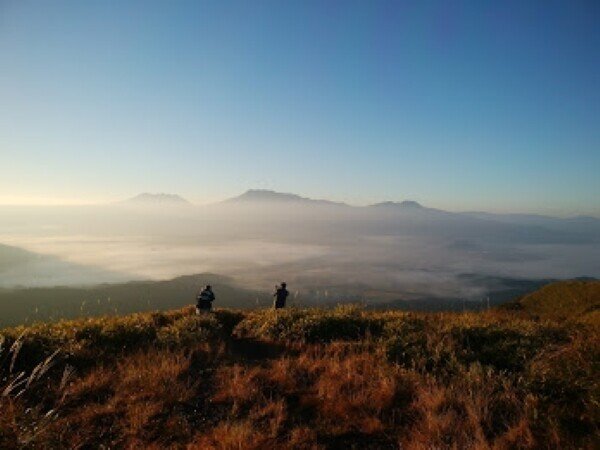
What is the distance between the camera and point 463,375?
7.18 m

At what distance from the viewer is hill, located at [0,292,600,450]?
5176mm

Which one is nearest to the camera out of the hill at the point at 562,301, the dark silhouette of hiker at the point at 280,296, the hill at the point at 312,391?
the hill at the point at 312,391

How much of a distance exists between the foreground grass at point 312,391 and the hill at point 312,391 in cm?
2

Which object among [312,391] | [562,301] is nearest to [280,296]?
[312,391]

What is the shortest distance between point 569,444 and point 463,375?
98.6 inches

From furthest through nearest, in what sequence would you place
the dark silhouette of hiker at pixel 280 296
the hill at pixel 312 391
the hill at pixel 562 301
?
the dark silhouette of hiker at pixel 280 296 → the hill at pixel 562 301 → the hill at pixel 312 391

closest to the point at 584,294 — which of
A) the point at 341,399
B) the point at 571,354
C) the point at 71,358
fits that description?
the point at 571,354

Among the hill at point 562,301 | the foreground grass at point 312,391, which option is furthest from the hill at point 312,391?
the hill at point 562,301

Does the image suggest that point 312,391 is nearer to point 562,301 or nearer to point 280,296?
point 280,296

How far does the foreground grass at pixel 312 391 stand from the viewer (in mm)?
5184

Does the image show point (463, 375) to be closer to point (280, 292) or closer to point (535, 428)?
point (535, 428)

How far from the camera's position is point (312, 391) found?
707 cm

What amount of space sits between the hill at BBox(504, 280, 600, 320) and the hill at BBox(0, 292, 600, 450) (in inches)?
230

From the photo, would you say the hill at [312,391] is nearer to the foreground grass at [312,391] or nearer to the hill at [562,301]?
the foreground grass at [312,391]
